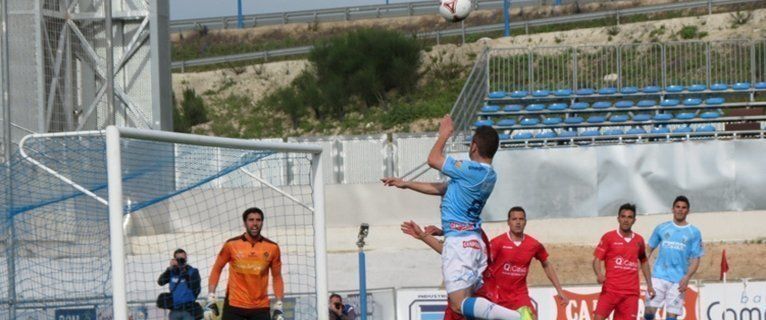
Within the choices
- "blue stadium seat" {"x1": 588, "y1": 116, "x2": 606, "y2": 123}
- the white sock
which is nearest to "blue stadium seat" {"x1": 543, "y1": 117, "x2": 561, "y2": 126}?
"blue stadium seat" {"x1": 588, "y1": 116, "x2": 606, "y2": 123}

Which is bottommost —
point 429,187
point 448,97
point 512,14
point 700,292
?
point 700,292

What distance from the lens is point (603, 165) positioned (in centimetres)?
3005

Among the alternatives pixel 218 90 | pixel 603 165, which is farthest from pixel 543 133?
pixel 218 90

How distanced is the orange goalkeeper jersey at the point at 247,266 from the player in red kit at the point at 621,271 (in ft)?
15.6

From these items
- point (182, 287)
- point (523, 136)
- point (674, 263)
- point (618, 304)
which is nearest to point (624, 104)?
point (523, 136)

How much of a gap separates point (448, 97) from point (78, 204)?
112 ft

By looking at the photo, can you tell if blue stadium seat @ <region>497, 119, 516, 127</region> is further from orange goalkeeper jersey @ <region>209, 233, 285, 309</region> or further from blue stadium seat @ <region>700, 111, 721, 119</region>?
orange goalkeeper jersey @ <region>209, 233, 285, 309</region>

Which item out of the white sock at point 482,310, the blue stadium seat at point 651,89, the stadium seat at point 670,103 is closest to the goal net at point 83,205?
the white sock at point 482,310

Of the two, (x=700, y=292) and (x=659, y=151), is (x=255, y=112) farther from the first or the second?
(x=700, y=292)

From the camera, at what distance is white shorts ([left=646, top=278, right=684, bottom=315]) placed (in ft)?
57.8

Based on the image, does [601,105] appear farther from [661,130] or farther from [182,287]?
[182,287]

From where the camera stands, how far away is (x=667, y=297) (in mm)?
17766

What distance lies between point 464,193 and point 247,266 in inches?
125

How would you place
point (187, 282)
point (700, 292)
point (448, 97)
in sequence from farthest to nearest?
point (448, 97) < point (700, 292) < point (187, 282)
